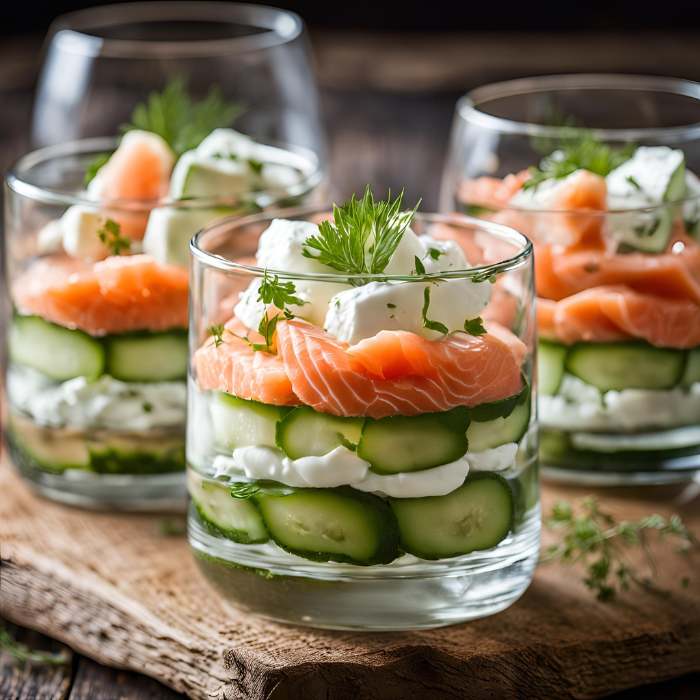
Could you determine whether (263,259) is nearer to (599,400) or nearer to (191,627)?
(191,627)

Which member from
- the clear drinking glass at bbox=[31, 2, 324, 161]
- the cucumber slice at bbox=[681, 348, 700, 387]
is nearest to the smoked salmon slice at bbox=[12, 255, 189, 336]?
the clear drinking glass at bbox=[31, 2, 324, 161]

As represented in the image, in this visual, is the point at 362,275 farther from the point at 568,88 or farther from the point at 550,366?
the point at 568,88

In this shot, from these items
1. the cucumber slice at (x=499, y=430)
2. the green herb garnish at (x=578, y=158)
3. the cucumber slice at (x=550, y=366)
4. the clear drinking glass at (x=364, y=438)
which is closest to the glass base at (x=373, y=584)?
the clear drinking glass at (x=364, y=438)

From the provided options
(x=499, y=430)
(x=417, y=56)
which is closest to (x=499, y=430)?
(x=499, y=430)

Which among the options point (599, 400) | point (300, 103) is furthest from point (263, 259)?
point (300, 103)

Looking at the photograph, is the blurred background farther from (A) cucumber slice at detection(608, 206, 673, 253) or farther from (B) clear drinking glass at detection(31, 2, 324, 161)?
(A) cucumber slice at detection(608, 206, 673, 253)
